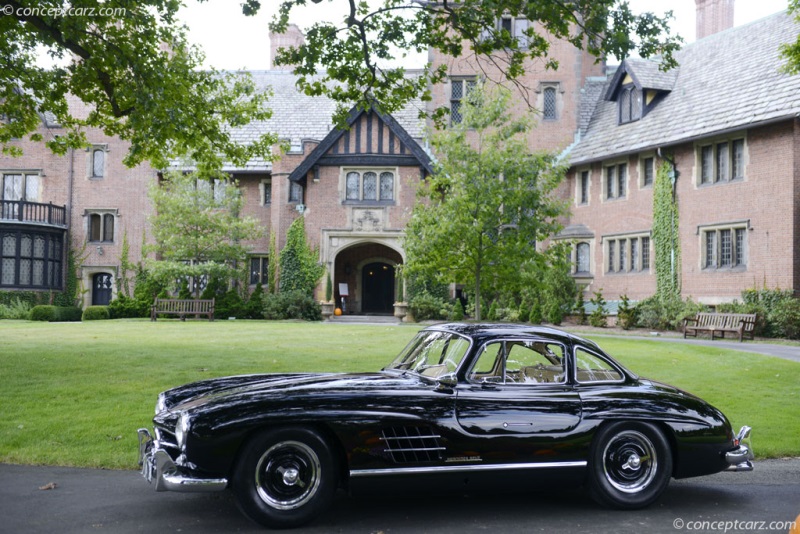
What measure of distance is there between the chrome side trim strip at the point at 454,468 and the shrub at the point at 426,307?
23.9 m

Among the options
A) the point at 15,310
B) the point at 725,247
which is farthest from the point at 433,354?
the point at 15,310

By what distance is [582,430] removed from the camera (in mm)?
5730

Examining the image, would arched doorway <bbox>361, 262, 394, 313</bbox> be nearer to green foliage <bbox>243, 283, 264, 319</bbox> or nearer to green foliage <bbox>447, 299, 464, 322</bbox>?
green foliage <bbox>243, 283, 264, 319</bbox>

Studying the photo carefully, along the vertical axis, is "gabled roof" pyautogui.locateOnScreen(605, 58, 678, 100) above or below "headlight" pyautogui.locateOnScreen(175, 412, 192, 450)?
above

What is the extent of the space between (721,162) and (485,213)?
399 inches

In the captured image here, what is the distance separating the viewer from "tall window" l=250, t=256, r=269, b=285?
33.9 m

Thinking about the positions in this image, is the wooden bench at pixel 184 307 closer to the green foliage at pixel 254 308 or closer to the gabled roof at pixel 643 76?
the green foliage at pixel 254 308

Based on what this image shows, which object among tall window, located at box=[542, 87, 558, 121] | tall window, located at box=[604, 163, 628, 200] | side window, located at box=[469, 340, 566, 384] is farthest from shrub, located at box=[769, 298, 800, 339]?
side window, located at box=[469, 340, 566, 384]

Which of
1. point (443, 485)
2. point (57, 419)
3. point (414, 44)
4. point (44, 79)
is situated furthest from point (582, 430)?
point (44, 79)

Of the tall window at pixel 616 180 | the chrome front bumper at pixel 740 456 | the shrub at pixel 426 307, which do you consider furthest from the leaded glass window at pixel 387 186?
the chrome front bumper at pixel 740 456

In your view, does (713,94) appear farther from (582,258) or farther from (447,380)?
(447,380)

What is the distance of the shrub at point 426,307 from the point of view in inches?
1169

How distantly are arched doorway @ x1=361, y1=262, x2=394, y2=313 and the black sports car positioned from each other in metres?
28.4

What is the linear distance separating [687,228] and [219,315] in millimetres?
17235
